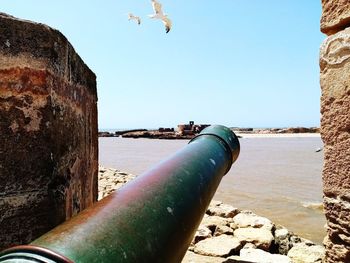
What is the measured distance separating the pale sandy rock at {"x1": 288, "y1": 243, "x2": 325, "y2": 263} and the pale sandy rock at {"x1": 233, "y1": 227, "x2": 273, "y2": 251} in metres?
0.27

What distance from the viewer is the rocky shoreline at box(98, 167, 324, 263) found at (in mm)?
3184

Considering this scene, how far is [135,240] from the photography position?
2.87 ft

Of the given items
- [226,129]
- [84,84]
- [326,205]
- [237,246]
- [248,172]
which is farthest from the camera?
[248,172]

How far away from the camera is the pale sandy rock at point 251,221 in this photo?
421 centimetres

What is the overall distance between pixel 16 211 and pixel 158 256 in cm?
65

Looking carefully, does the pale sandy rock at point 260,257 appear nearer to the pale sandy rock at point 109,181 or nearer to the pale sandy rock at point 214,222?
the pale sandy rock at point 214,222

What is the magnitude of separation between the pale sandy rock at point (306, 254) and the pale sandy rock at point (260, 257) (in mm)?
155

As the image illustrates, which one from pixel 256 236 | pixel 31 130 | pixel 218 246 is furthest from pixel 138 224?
pixel 256 236

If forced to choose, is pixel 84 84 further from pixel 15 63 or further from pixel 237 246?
pixel 237 246

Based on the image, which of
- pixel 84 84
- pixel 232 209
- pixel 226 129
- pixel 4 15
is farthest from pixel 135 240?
pixel 232 209

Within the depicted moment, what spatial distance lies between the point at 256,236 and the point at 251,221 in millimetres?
646

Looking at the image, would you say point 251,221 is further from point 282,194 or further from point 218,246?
point 282,194

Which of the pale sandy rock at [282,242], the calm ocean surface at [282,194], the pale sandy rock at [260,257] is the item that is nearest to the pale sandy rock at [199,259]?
the pale sandy rock at [260,257]

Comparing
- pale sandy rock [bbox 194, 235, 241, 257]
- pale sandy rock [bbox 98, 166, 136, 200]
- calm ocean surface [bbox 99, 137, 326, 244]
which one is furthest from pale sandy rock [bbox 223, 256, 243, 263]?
pale sandy rock [bbox 98, 166, 136, 200]
